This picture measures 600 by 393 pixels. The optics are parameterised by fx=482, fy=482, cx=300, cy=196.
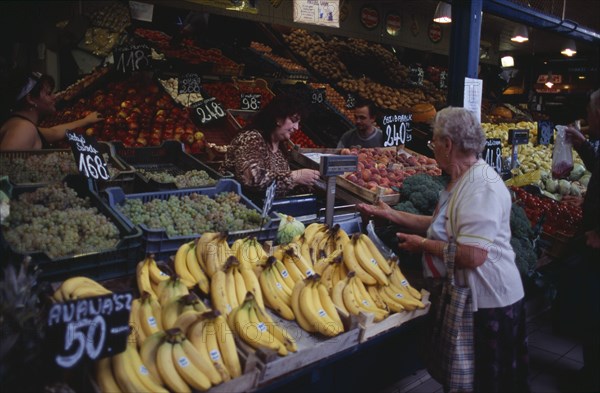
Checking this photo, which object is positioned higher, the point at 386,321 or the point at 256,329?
the point at 256,329

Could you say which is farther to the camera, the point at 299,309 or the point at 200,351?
the point at 299,309

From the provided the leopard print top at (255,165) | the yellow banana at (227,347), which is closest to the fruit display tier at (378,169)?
the leopard print top at (255,165)

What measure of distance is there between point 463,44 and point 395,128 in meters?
1.11

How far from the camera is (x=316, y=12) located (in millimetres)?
4516

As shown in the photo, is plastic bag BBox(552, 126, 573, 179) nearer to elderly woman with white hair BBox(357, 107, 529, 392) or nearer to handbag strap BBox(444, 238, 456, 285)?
elderly woman with white hair BBox(357, 107, 529, 392)

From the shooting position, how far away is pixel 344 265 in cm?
297

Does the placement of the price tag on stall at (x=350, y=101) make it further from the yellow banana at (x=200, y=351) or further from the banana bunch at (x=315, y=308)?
the yellow banana at (x=200, y=351)

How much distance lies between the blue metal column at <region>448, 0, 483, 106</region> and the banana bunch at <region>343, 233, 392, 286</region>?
1744 millimetres

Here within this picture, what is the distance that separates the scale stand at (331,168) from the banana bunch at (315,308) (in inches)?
28.8

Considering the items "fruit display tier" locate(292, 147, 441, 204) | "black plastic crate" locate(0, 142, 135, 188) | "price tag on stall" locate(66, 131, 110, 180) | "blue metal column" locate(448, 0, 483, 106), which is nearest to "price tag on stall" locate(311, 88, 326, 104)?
"fruit display tier" locate(292, 147, 441, 204)

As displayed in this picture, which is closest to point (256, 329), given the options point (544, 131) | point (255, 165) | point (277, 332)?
point (277, 332)

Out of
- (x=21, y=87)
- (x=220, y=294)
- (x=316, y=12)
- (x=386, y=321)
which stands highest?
(x=316, y=12)

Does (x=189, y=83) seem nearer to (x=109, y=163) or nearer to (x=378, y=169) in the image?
(x=109, y=163)

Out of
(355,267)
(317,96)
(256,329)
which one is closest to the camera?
(256,329)
